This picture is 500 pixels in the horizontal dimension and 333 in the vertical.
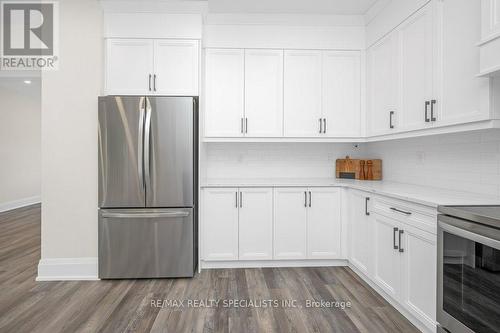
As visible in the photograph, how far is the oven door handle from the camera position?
1376 mm

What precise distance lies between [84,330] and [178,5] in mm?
3030

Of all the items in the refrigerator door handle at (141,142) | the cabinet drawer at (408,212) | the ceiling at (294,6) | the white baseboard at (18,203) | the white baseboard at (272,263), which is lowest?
the white baseboard at (272,263)

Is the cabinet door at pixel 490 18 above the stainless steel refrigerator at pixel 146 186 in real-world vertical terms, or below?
above

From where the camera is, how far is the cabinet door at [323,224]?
129 inches

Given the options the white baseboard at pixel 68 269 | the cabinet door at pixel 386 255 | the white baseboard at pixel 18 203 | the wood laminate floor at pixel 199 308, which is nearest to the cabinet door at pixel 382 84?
the cabinet door at pixel 386 255

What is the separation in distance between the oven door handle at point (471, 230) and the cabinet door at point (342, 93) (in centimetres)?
193

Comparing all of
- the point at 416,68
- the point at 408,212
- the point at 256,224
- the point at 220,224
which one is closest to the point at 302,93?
the point at 416,68

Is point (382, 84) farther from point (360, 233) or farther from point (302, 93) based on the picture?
point (360, 233)

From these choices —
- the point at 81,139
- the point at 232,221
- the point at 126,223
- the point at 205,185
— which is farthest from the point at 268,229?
the point at 81,139

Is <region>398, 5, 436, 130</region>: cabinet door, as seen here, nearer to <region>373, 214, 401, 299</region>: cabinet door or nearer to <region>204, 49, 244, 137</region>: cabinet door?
<region>373, 214, 401, 299</region>: cabinet door

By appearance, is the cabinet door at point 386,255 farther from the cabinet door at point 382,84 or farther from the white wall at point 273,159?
the white wall at point 273,159

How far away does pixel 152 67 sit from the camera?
313 centimetres

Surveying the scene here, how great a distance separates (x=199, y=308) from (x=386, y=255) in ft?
5.27

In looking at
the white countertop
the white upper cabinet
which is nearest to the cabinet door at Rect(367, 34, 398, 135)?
the white countertop
